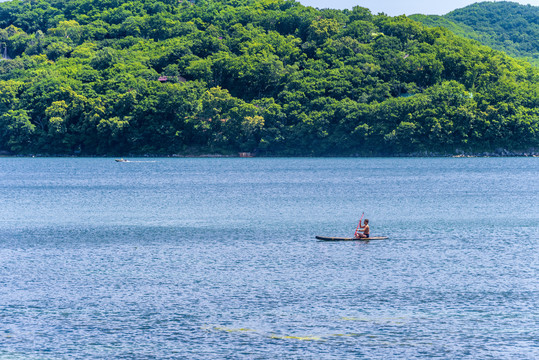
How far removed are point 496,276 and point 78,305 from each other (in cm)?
2104

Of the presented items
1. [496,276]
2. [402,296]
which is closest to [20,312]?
[402,296]

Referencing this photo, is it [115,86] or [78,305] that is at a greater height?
[115,86]

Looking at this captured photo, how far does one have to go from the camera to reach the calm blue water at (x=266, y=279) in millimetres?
26156

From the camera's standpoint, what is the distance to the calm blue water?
26.2 m

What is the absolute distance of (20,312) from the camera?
2995 centimetres

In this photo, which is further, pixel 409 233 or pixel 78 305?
pixel 409 233

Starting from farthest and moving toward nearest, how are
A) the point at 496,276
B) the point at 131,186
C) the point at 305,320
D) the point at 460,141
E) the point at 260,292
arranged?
the point at 460,141, the point at 131,186, the point at 496,276, the point at 260,292, the point at 305,320

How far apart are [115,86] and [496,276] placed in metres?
166

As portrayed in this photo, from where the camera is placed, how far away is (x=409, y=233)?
2084 inches

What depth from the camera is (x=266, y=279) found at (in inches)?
1433

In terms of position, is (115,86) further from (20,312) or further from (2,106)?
(20,312)

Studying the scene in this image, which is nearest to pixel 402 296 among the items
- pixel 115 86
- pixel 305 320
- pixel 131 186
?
pixel 305 320

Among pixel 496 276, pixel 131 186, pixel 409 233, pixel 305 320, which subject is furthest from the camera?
pixel 131 186

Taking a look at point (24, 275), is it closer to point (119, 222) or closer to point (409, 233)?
point (119, 222)
